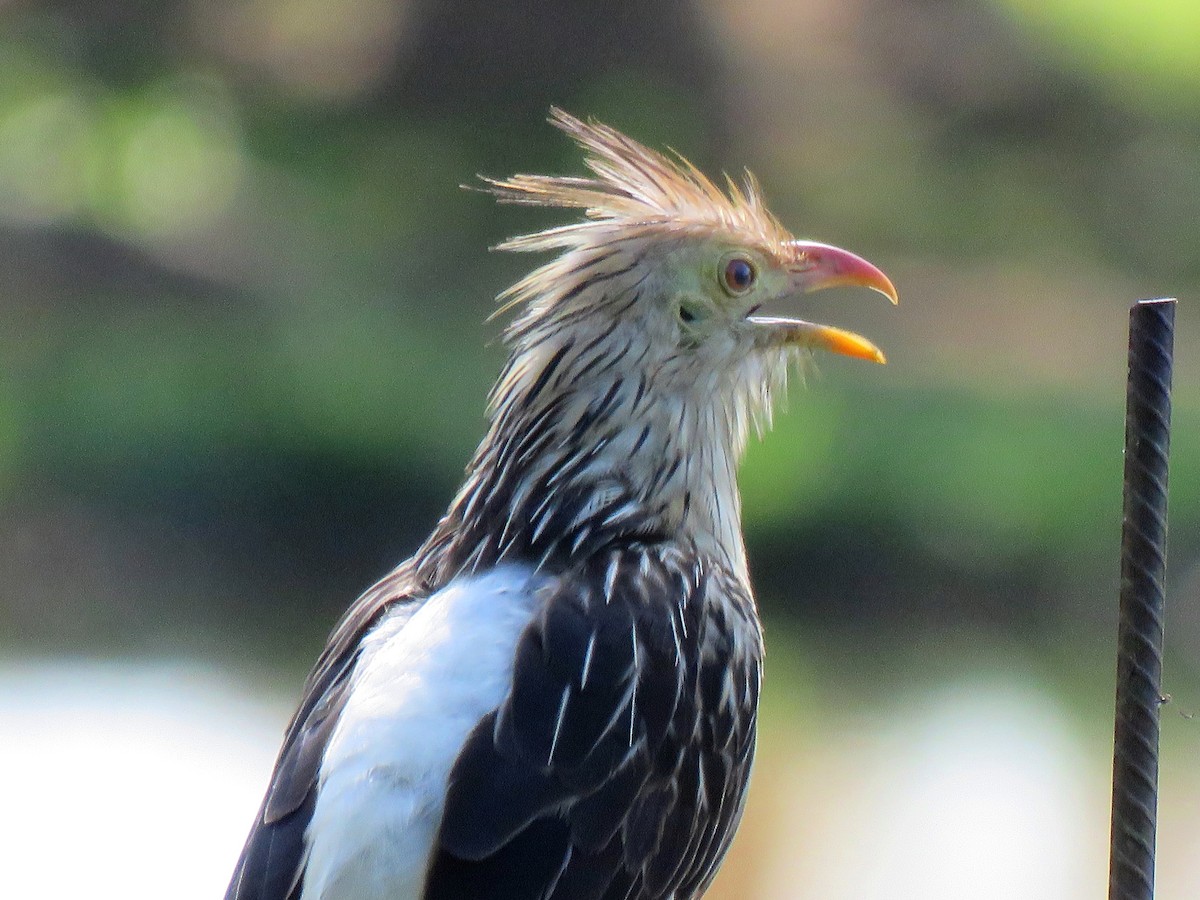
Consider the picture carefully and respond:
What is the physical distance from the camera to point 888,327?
11141 mm

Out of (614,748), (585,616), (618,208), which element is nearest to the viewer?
(614,748)

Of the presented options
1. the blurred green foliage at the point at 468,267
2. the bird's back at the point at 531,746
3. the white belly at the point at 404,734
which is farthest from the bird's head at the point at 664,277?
the blurred green foliage at the point at 468,267

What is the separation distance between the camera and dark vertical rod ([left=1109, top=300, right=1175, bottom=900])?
210 centimetres

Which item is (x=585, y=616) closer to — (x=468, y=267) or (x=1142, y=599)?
(x=1142, y=599)

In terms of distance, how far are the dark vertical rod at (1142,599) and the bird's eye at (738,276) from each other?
1253 millimetres

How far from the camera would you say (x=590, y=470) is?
3268mm

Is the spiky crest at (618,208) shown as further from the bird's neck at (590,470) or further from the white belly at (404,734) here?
the white belly at (404,734)

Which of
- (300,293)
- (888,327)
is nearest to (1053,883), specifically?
(888,327)

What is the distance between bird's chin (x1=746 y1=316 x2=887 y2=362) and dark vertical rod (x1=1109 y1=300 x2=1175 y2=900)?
1151mm

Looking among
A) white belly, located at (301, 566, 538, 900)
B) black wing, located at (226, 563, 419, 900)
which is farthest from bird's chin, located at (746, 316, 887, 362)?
black wing, located at (226, 563, 419, 900)

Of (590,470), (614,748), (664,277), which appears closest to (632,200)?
(664,277)

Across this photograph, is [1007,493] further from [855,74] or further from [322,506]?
[855,74]

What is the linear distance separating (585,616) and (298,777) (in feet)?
1.95

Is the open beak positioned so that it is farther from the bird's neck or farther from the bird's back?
the bird's back
